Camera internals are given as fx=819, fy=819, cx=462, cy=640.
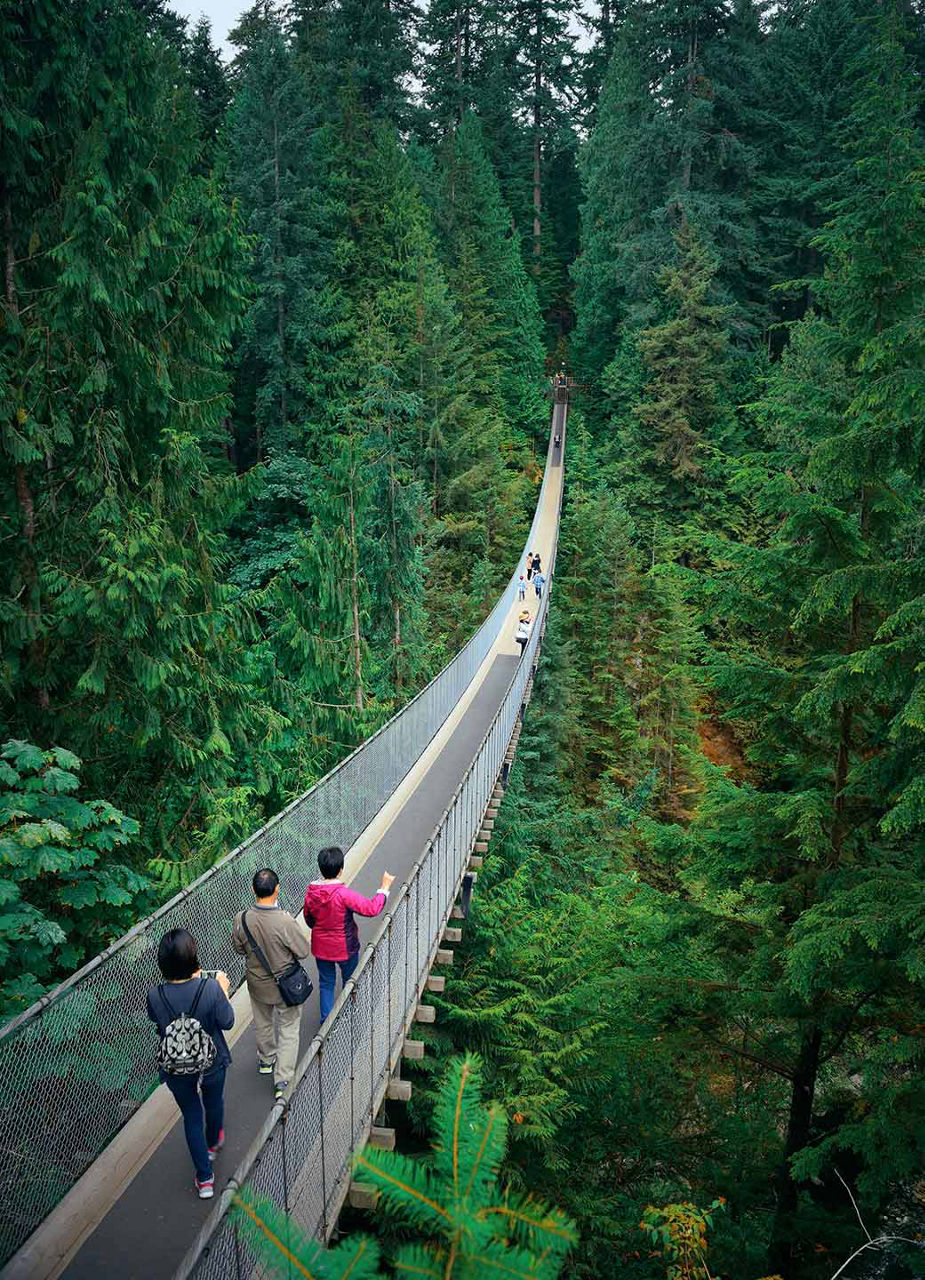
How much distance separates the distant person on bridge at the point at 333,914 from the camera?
4.49 m

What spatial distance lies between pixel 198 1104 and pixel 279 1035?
710mm

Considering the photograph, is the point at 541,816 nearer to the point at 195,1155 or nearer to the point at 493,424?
the point at 195,1155

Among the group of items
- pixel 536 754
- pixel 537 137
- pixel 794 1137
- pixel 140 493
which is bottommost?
pixel 536 754

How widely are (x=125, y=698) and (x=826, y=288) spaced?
6190mm

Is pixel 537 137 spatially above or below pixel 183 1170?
above

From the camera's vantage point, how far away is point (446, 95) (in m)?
38.1

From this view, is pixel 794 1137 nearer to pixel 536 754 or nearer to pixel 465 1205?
pixel 465 1205

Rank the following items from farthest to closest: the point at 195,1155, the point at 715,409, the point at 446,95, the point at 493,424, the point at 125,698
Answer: the point at 446,95, the point at 493,424, the point at 715,409, the point at 125,698, the point at 195,1155

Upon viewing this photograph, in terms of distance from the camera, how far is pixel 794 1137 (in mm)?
6168

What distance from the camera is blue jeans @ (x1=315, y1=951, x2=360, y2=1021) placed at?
15.5 feet

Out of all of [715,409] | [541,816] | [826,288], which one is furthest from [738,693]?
[715,409]

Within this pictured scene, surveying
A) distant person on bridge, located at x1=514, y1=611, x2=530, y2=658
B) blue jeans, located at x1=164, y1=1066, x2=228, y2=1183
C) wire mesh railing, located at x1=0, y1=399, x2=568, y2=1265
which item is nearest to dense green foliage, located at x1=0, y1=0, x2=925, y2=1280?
wire mesh railing, located at x1=0, y1=399, x2=568, y2=1265

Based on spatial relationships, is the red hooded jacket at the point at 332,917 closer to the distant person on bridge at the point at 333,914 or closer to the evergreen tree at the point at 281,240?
the distant person on bridge at the point at 333,914

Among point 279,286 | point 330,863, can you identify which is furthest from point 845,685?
point 279,286
